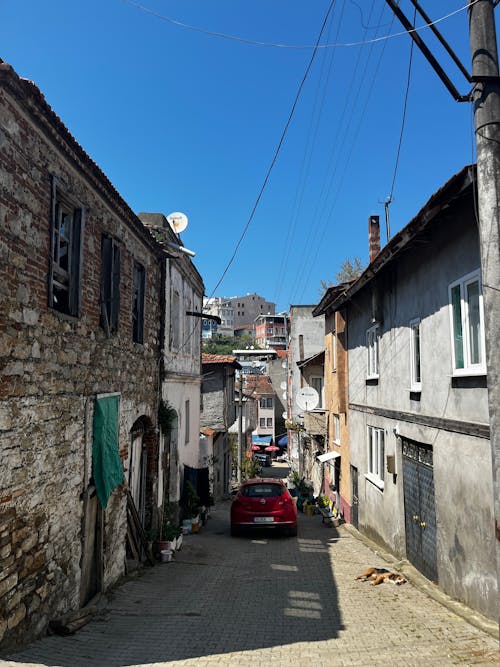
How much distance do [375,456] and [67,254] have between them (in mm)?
9044

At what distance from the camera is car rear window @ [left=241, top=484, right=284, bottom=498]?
535 inches

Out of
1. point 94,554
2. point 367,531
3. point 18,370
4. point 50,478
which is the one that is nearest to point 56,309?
point 18,370

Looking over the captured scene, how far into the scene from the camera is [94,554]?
764 centimetres

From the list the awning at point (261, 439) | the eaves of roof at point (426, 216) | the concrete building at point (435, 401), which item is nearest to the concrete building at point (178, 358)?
the concrete building at point (435, 401)

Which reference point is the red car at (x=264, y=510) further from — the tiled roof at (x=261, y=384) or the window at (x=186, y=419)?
the tiled roof at (x=261, y=384)

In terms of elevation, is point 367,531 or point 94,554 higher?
point 94,554

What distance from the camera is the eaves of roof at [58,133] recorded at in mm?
4941

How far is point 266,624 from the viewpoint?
6.52 meters

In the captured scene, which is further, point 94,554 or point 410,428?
point 410,428

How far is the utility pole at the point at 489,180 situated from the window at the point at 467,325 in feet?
6.29

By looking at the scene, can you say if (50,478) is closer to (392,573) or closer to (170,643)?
(170,643)

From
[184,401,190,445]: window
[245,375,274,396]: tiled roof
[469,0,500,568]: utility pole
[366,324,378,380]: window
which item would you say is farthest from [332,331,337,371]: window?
[245,375,274,396]: tiled roof

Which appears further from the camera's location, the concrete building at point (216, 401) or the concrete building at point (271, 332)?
the concrete building at point (271, 332)

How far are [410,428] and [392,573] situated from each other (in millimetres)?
2451
